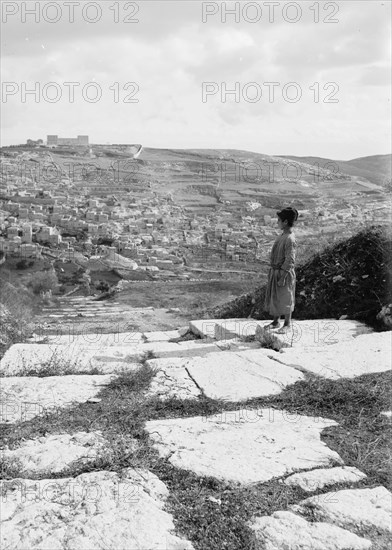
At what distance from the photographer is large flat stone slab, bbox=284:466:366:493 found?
7.47 ft

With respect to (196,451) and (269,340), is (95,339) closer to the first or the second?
(269,340)

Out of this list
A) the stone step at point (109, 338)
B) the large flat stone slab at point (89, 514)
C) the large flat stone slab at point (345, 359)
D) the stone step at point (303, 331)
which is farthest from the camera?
the stone step at point (109, 338)

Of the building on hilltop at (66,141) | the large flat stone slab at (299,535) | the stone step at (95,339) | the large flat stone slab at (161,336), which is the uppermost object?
the building on hilltop at (66,141)

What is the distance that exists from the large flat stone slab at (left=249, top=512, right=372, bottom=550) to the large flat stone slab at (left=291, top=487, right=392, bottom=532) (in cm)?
7

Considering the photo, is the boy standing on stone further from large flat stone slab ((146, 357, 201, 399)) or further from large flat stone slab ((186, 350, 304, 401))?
large flat stone slab ((146, 357, 201, 399))

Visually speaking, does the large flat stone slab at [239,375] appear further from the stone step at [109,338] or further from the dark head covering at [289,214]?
the stone step at [109,338]

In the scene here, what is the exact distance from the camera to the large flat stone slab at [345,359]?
409 centimetres

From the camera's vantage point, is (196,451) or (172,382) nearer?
(196,451)

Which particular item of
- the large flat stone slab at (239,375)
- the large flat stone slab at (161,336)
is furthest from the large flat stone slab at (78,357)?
the large flat stone slab at (161,336)

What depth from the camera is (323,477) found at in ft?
7.68

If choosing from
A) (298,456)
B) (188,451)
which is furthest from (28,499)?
(298,456)

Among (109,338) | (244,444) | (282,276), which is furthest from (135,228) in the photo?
(244,444)

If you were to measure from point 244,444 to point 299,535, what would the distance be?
79 cm

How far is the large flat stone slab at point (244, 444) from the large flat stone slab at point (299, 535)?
1.08ft
